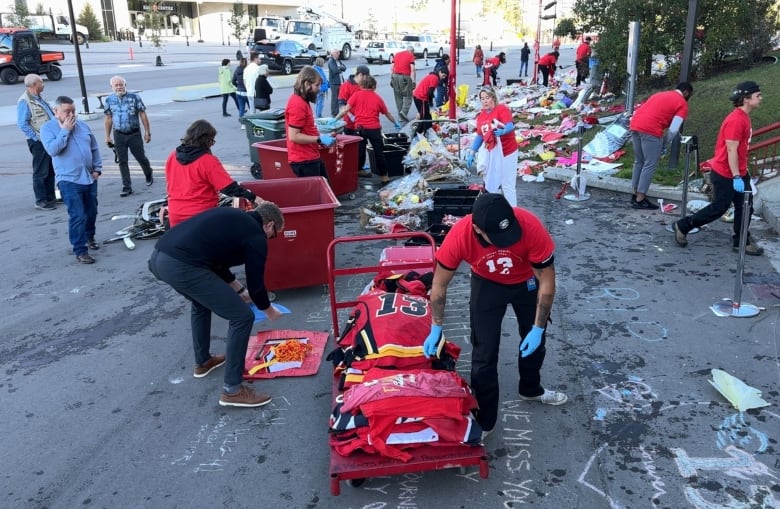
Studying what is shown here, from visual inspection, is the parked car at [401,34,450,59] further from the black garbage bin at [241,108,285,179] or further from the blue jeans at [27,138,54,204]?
the blue jeans at [27,138,54,204]

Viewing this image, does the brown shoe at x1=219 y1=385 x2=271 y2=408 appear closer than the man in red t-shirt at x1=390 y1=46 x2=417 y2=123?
Yes

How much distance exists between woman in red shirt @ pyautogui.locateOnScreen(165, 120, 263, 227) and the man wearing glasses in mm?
1159

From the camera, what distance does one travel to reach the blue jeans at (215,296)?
4.11 meters

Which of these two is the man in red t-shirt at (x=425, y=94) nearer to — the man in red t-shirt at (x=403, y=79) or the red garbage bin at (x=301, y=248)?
the man in red t-shirt at (x=403, y=79)

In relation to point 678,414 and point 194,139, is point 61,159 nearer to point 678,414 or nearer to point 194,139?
point 194,139

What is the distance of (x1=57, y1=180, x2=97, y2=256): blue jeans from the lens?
7.09 m

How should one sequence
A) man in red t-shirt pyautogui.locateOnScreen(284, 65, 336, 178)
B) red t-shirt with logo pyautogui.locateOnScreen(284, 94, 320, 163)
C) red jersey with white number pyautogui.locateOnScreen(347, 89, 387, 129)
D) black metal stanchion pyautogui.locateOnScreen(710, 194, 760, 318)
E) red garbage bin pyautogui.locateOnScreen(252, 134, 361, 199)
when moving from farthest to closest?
red jersey with white number pyautogui.locateOnScreen(347, 89, 387, 129) → red garbage bin pyautogui.locateOnScreen(252, 134, 361, 199) → red t-shirt with logo pyautogui.locateOnScreen(284, 94, 320, 163) → man in red t-shirt pyautogui.locateOnScreen(284, 65, 336, 178) → black metal stanchion pyautogui.locateOnScreen(710, 194, 760, 318)

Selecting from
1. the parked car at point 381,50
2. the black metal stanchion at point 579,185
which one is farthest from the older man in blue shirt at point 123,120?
the parked car at point 381,50

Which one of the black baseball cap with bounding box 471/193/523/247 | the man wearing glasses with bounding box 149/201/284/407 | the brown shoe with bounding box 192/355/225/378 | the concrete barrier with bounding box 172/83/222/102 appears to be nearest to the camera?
the black baseball cap with bounding box 471/193/523/247

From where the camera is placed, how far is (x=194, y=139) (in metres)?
5.15

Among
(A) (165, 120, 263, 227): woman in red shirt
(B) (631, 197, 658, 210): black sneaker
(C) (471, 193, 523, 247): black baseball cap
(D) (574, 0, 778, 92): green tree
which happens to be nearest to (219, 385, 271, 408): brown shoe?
(A) (165, 120, 263, 227): woman in red shirt

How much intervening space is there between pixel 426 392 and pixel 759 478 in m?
1.94

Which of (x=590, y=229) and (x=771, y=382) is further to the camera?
(x=590, y=229)

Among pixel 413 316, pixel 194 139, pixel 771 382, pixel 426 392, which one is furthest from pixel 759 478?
pixel 194 139
